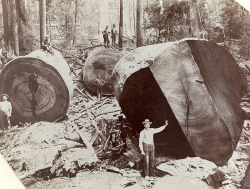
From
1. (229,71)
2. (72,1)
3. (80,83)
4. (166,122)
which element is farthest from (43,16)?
(229,71)

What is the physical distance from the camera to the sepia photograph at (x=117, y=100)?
2855 millimetres

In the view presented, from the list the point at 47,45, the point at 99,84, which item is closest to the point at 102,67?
the point at 99,84

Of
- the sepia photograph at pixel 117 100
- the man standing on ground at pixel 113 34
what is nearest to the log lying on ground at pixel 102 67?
the sepia photograph at pixel 117 100

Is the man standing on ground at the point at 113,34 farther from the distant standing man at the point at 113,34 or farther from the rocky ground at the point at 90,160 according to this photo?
the rocky ground at the point at 90,160

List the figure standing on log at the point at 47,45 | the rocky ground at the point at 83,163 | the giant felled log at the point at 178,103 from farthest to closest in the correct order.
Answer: the figure standing on log at the point at 47,45, the giant felled log at the point at 178,103, the rocky ground at the point at 83,163

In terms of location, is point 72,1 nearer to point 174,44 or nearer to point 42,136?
point 174,44

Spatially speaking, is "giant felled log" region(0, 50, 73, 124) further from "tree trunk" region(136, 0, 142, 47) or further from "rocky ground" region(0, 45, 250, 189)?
"tree trunk" region(136, 0, 142, 47)

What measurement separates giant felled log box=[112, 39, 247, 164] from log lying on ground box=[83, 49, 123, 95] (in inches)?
5.5

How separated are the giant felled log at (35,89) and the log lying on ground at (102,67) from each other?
23 centimetres

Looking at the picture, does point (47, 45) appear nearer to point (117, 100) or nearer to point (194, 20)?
point (117, 100)

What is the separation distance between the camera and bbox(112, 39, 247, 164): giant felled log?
292 centimetres

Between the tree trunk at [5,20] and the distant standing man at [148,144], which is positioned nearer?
the distant standing man at [148,144]

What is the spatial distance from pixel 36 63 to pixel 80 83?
46cm

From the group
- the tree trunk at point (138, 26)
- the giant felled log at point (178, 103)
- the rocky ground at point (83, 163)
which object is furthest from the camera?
the tree trunk at point (138, 26)
